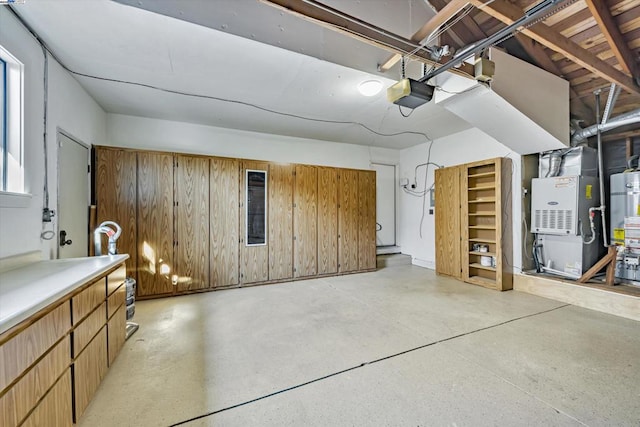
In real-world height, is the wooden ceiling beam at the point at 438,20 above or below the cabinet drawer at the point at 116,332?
above

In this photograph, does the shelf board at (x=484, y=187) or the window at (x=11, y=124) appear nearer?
the window at (x=11, y=124)

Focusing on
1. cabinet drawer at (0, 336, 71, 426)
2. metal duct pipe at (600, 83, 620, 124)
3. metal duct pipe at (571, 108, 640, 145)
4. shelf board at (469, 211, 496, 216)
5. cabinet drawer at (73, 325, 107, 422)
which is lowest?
cabinet drawer at (73, 325, 107, 422)

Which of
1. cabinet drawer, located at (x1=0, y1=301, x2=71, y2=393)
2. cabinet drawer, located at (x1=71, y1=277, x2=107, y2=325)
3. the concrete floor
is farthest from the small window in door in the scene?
cabinet drawer, located at (x1=0, y1=301, x2=71, y2=393)

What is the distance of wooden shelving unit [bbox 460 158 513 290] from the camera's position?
14.0 ft

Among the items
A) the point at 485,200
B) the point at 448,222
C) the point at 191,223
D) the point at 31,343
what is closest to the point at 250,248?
the point at 191,223

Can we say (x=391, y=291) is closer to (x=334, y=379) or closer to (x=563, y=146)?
(x=334, y=379)

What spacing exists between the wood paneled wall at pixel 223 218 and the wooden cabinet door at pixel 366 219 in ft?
0.07

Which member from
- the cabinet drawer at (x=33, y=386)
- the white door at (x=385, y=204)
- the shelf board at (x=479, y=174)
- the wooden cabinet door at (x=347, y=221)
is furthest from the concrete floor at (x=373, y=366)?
the white door at (x=385, y=204)

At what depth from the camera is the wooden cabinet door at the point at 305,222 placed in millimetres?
4855

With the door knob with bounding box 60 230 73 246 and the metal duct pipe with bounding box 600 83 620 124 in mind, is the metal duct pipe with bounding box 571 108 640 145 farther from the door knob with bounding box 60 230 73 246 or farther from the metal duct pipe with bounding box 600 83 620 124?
the door knob with bounding box 60 230 73 246

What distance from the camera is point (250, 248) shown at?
4.50 metres

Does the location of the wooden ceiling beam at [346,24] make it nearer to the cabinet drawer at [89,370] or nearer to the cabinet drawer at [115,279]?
the cabinet drawer at [115,279]

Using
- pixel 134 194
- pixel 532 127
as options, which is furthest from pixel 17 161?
pixel 532 127

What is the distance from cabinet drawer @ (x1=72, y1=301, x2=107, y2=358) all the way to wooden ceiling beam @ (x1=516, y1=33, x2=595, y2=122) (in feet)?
16.8
